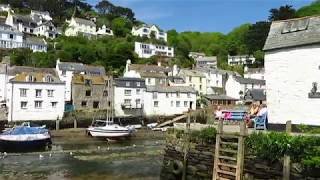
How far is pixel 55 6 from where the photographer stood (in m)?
154

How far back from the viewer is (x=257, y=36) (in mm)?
126312

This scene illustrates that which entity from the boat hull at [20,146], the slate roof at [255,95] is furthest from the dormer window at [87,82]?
the slate roof at [255,95]

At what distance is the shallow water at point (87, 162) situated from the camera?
2995cm

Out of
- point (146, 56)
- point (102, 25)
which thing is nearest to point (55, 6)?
point (102, 25)

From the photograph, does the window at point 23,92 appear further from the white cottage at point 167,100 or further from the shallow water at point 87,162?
the white cottage at point 167,100

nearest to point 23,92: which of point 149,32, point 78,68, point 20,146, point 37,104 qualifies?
point 37,104

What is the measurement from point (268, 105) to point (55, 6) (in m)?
141

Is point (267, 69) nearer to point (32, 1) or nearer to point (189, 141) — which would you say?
point (189, 141)

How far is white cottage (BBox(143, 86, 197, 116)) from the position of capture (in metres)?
75.4

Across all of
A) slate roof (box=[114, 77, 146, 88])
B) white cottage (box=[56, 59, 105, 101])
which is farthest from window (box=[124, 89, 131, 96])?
white cottage (box=[56, 59, 105, 101])

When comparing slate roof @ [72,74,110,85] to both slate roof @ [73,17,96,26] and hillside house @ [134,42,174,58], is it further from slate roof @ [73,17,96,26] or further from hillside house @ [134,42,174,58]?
slate roof @ [73,17,96,26]

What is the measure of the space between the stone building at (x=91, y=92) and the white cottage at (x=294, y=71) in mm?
47915

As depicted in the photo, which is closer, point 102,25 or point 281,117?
point 281,117

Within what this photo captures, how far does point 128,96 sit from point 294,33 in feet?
171
